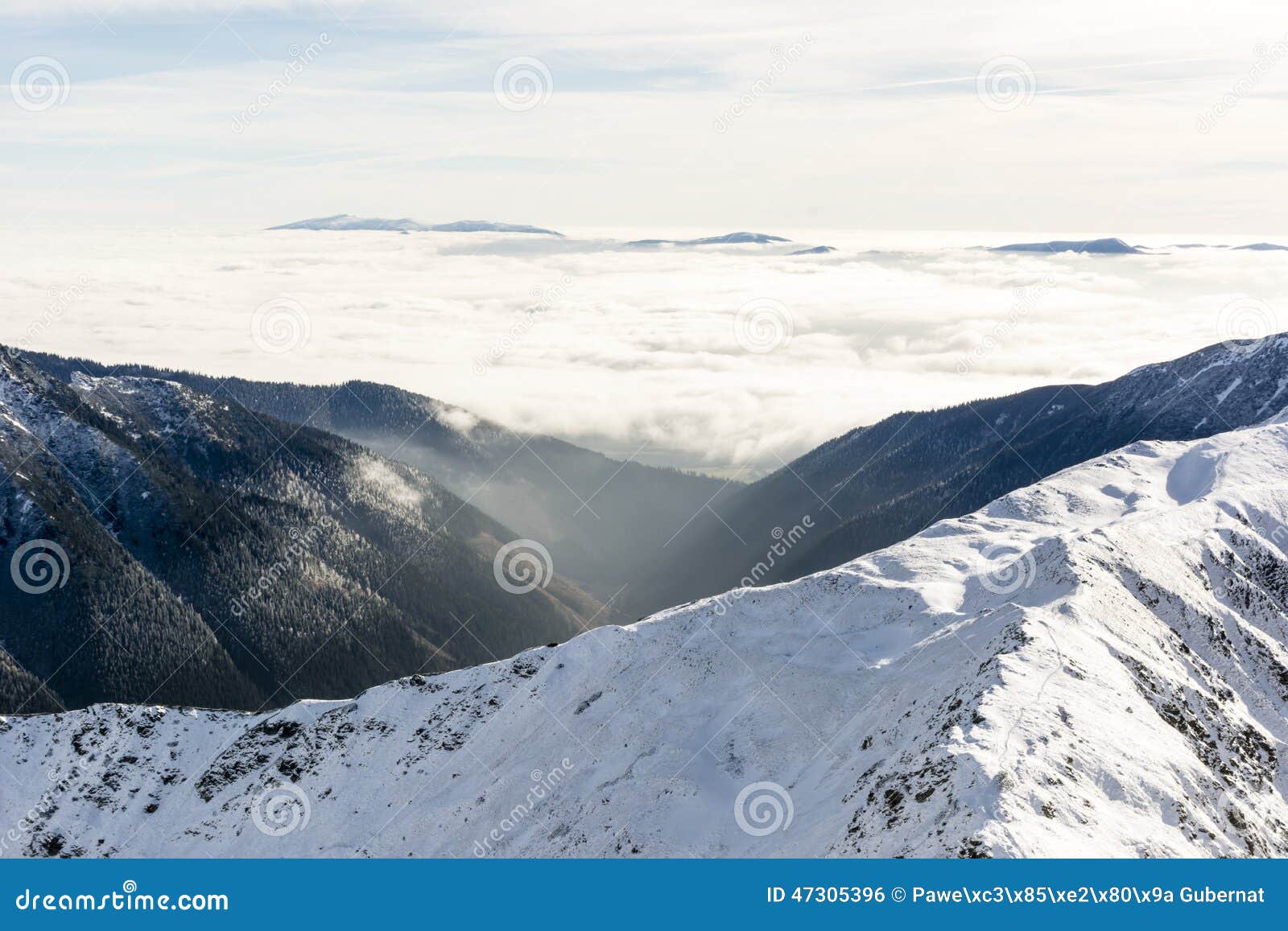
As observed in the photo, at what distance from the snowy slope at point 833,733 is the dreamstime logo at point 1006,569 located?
381 mm

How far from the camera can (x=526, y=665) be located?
142125mm

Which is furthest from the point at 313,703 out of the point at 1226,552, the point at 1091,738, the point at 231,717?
the point at 1226,552

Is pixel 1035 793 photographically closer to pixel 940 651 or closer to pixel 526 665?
pixel 940 651

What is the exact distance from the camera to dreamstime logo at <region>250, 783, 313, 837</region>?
408 ft

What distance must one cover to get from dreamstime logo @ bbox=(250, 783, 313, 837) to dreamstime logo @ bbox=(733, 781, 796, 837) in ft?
175

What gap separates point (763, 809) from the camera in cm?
10300

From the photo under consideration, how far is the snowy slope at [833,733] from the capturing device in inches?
3248

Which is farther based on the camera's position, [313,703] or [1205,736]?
[313,703]

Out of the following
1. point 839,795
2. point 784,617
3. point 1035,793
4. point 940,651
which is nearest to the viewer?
point 1035,793

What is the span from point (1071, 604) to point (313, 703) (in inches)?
3997

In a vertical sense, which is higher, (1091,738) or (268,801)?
(1091,738)
